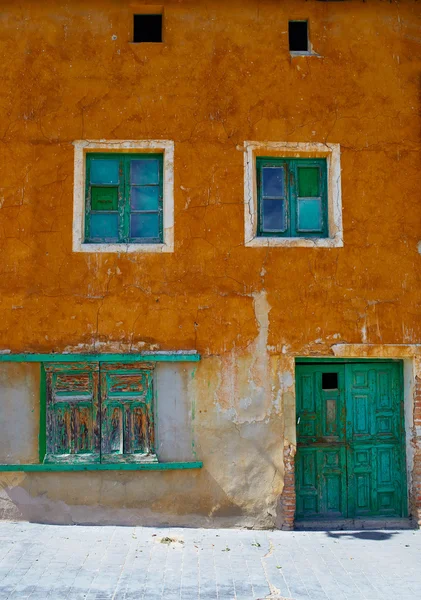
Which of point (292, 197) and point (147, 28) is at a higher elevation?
point (147, 28)

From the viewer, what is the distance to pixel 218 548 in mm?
6879

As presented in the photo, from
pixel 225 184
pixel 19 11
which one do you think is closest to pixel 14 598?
pixel 225 184

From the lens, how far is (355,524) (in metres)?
7.81

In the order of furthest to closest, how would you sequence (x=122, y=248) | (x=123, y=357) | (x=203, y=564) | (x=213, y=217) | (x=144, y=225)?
(x=144, y=225) < (x=213, y=217) < (x=122, y=248) < (x=123, y=357) < (x=203, y=564)

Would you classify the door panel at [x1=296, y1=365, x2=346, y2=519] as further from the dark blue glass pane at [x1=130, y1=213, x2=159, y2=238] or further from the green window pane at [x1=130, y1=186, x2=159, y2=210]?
the green window pane at [x1=130, y1=186, x2=159, y2=210]

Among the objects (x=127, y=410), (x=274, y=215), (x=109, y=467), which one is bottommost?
(x=109, y=467)

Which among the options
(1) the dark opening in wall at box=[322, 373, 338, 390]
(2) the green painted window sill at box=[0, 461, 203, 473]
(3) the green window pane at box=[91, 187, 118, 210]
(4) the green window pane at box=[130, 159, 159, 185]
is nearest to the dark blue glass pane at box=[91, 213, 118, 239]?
(3) the green window pane at box=[91, 187, 118, 210]

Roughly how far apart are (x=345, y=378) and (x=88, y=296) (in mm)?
3388

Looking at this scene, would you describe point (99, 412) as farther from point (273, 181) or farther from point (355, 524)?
point (273, 181)

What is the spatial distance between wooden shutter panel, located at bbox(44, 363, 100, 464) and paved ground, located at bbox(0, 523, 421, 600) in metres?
0.87

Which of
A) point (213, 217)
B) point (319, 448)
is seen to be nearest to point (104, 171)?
point (213, 217)

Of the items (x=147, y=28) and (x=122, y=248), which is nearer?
(x=122, y=248)

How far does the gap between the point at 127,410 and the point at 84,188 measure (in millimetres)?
2814

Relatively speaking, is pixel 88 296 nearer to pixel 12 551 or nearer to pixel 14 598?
pixel 12 551
